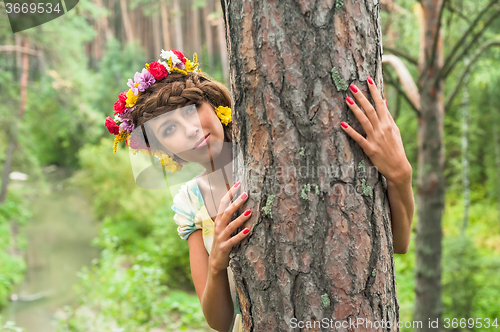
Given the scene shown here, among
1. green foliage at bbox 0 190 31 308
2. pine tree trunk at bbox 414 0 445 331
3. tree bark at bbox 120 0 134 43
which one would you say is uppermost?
Answer: tree bark at bbox 120 0 134 43

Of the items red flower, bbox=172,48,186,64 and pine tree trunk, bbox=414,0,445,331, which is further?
pine tree trunk, bbox=414,0,445,331

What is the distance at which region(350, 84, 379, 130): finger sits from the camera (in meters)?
0.85

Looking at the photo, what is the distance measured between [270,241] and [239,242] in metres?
0.10

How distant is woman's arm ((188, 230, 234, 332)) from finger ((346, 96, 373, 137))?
1.84 feet

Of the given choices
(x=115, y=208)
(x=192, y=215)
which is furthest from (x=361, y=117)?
(x=115, y=208)

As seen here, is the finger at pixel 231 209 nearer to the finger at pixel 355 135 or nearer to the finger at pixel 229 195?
the finger at pixel 229 195

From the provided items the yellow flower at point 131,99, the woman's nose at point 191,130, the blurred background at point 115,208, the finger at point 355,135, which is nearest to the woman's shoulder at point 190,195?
the woman's nose at point 191,130

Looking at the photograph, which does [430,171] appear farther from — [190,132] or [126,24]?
[126,24]

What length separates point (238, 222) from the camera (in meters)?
0.94

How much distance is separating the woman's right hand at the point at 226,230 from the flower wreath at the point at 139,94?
0.40 metres

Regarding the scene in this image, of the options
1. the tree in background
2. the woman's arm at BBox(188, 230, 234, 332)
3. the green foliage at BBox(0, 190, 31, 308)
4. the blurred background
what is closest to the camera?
the woman's arm at BBox(188, 230, 234, 332)

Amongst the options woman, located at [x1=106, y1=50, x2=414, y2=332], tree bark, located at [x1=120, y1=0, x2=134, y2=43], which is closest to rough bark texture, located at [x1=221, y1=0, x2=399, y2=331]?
woman, located at [x1=106, y1=50, x2=414, y2=332]

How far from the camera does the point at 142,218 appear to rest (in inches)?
386

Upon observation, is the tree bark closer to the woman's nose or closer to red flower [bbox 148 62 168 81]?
red flower [bbox 148 62 168 81]
